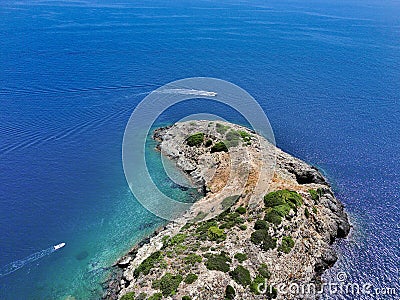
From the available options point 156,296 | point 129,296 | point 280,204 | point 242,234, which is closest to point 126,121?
point 280,204

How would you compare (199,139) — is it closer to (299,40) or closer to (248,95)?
(248,95)

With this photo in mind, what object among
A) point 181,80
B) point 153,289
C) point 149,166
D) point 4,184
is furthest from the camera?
point 181,80

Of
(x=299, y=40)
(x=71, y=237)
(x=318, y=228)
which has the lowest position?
(x=71, y=237)

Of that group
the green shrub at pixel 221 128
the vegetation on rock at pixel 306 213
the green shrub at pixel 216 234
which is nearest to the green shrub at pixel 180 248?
the green shrub at pixel 216 234

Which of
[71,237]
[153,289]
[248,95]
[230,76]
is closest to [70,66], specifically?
[230,76]

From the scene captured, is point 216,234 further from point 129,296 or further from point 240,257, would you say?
point 129,296

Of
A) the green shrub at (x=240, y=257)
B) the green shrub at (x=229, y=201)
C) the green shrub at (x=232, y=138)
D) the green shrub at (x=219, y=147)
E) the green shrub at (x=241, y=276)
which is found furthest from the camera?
the green shrub at (x=232, y=138)

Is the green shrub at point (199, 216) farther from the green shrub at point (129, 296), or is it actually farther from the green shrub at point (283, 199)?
the green shrub at point (129, 296)
